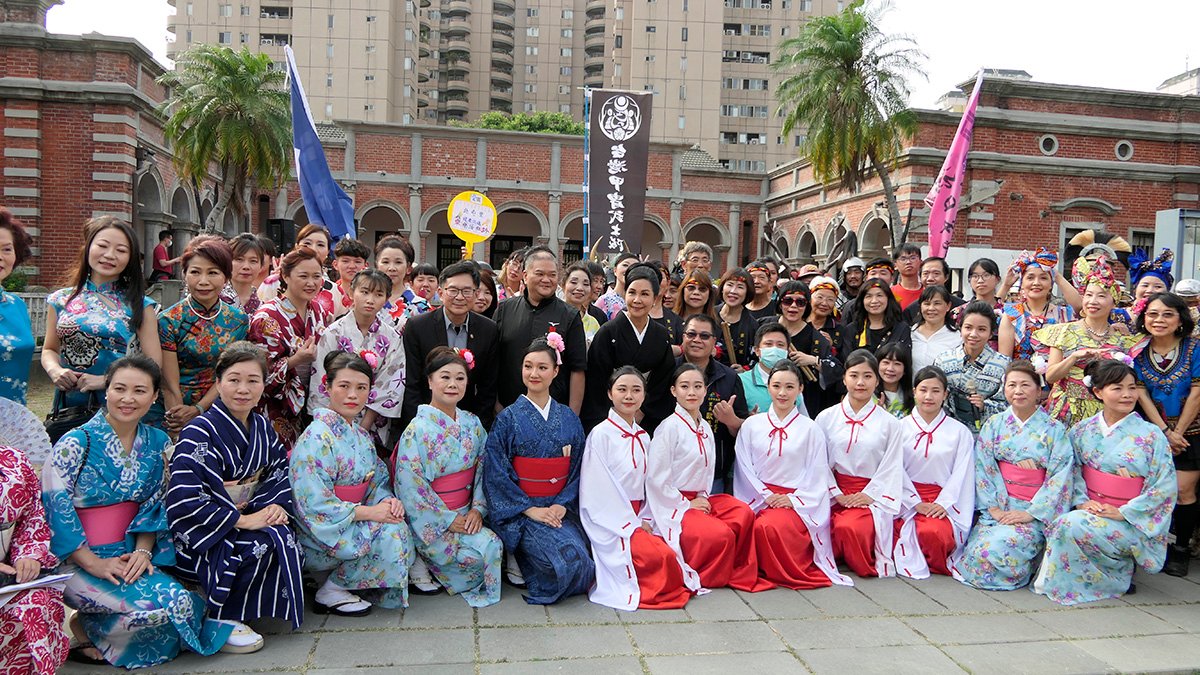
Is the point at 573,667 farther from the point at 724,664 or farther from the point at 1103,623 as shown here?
the point at 1103,623

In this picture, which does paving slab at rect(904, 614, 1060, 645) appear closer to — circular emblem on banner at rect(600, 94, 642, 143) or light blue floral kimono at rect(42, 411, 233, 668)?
light blue floral kimono at rect(42, 411, 233, 668)

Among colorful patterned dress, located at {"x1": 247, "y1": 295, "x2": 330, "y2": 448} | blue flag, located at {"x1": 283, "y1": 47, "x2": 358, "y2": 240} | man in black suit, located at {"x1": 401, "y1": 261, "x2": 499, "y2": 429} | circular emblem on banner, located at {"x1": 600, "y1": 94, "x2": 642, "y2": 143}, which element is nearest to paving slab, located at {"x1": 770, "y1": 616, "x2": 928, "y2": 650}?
man in black suit, located at {"x1": 401, "y1": 261, "x2": 499, "y2": 429}

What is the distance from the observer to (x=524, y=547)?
13.5 feet

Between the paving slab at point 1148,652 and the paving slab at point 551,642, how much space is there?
219 cm

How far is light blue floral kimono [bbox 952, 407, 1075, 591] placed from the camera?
4.37m

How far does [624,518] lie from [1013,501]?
2.33 meters

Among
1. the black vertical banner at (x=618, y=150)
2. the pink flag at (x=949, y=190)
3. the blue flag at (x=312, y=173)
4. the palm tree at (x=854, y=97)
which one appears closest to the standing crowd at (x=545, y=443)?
the blue flag at (x=312, y=173)

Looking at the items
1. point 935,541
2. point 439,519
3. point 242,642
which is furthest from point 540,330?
point 935,541

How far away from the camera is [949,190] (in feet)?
32.4

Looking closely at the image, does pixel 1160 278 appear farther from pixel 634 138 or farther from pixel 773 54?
pixel 773 54

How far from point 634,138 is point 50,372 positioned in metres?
6.29

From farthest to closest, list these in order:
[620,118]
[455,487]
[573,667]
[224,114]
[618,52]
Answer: [618,52]
[224,114]
[620,118]
[455,487]
[573,667]

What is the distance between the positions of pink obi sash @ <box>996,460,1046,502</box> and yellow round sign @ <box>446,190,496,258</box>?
698 cm

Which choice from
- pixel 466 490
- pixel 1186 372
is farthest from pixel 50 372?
pixel 1186 372
